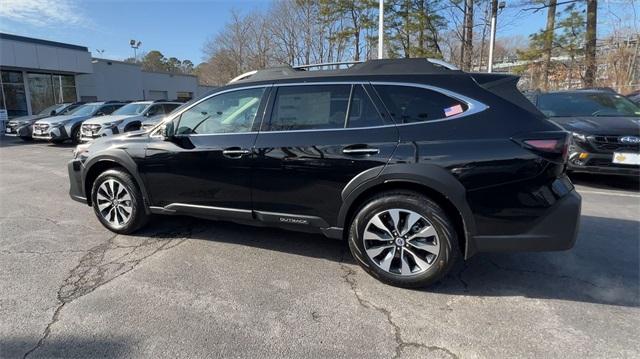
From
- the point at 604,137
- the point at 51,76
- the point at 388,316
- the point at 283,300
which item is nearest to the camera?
the point at 388,316

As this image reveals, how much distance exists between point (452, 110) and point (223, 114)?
2.15m

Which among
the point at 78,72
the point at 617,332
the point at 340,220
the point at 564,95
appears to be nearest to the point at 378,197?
the point at 340,220

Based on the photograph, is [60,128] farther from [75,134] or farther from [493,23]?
[493,23]

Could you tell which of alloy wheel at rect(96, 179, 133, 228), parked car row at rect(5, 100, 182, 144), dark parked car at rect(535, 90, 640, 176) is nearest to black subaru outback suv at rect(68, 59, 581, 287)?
alloy wheel at rect(96, 179, 133, 228)

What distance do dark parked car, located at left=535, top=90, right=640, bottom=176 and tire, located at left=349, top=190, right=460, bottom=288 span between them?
3.50m

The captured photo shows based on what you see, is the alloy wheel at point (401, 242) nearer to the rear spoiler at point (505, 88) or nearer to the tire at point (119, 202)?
the rear spoiler at point (505, 88)

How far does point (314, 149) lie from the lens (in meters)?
3.19

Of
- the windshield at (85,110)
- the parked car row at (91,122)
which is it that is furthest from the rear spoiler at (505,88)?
the windshield at (85,110)

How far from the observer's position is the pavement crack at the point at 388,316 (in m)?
2.36

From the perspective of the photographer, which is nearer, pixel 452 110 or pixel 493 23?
pixel 452 110

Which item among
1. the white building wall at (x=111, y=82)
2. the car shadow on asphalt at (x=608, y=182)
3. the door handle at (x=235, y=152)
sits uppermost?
the white building wall at (x=111, y=82)

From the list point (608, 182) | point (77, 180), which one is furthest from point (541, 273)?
point (77, 180)

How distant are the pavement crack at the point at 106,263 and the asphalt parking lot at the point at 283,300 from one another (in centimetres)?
2

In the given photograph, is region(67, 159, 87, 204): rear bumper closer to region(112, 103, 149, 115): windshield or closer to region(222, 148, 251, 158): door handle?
region(222, 148, 251, 158): door handle
